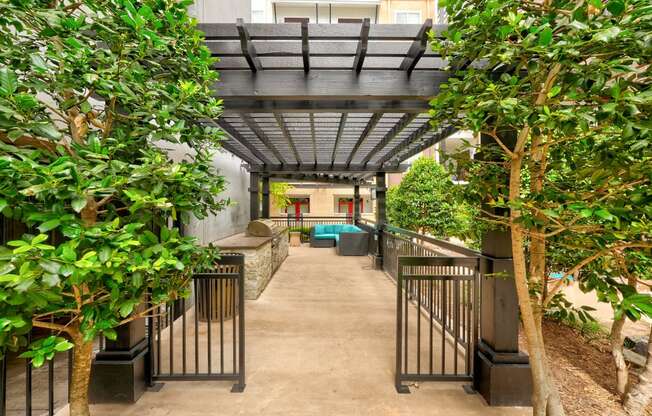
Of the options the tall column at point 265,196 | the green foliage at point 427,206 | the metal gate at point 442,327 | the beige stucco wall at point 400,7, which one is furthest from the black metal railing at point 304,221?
the beige stucco wall at point 400,7

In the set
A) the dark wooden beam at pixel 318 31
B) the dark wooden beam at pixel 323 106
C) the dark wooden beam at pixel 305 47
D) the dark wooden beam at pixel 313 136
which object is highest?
the dark wooden beam at pixel 318 31

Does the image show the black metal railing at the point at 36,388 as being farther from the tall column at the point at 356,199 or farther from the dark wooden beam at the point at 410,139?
the tall column at the point at 356,199

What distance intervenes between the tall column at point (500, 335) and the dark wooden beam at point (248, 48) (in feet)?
6.58

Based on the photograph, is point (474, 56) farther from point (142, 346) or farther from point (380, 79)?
point (142, 346)

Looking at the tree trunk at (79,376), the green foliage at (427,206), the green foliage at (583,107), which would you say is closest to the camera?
the green foliage at (583,107)

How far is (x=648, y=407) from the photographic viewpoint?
2.34 metres


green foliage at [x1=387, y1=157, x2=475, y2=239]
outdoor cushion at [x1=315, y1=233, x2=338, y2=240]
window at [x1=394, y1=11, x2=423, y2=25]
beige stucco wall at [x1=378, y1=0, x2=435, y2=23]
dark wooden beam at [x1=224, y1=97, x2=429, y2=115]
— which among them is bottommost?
outdoor cushion at [x1=315, y1=233, x2=338, y2=240]

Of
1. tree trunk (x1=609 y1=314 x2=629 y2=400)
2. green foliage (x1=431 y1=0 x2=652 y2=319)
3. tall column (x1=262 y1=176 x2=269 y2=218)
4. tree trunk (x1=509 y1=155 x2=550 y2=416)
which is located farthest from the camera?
tall column (x1=262 y1=176 x2=269 y2=218)

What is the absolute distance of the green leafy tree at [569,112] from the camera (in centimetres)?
120

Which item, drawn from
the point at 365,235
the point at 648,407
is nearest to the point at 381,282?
the point at 365,235

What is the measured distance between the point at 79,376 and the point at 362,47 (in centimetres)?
280

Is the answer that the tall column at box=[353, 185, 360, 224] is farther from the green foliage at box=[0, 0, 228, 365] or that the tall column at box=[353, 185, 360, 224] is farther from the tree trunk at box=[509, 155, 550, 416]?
the green foliage at box=[0, 0, 228, 365]

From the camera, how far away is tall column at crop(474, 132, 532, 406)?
2.30 metres

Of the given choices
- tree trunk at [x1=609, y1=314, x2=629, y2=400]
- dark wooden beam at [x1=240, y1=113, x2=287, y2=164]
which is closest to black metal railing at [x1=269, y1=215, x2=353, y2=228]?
dark wooden beam at [x1=240, y1=113, x2=287, y2=164]
